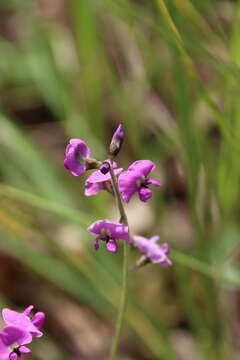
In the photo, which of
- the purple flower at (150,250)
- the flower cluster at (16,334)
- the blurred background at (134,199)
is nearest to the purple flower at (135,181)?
the purple flower at (150,250)

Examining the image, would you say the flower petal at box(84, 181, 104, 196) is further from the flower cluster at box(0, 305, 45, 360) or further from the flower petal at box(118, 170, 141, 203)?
the flower cluster at box(0, 305, 45, 360)

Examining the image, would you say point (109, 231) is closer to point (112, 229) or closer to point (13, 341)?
point (112, 229)

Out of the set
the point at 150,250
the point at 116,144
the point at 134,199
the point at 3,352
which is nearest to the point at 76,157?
the point at 116,144

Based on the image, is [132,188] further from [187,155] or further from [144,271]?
[144,271]

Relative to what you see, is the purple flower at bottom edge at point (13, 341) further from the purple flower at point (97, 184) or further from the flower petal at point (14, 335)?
the purple flower at point (97, 184)

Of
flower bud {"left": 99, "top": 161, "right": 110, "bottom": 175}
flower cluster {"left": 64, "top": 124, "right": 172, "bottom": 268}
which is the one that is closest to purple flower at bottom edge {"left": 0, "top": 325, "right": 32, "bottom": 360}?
flower cluster {"left": 64, "top": 124, "right": 172, "bottom": 268}

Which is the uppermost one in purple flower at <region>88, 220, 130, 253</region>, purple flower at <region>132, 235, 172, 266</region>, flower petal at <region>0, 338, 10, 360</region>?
purple flower at <region>132, 235, 172, 266</region>

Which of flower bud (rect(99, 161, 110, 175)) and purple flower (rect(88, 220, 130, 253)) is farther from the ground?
flower bud (rect(99, 161, 110, 175))
